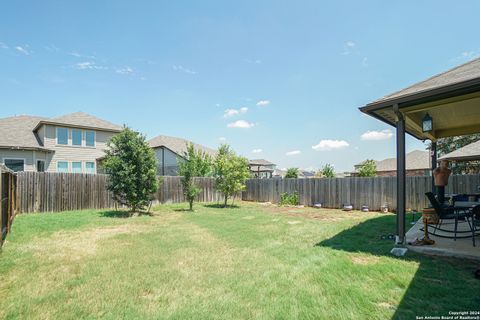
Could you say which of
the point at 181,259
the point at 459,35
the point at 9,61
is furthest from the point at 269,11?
the point at 9,61

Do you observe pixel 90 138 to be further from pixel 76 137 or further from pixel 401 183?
pixel 401 183

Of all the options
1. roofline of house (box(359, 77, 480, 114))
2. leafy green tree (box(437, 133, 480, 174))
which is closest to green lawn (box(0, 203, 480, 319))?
roofline of house (box(359, 77, 480, 114))

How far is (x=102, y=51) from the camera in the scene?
12398mm

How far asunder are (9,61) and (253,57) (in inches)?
474

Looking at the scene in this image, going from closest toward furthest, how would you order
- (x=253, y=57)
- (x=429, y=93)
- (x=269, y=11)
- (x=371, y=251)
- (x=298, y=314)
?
(x=298, y=314) → (x=429, y=93) → (x=371, y=251) → (x=269, y=11) → (x=253, y=57)

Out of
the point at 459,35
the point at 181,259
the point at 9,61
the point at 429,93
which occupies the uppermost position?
the point at 9,61

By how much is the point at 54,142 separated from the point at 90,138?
2246 millimetres

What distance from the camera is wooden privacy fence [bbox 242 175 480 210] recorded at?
11.4 m

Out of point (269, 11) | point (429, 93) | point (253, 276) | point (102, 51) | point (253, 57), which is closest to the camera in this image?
point (253, 276)

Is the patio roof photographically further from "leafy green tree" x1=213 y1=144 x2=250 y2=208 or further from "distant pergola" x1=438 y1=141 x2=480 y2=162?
"leafy green tree" x1=213 y1=144 x2=250 y2=208

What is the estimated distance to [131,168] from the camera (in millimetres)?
11266

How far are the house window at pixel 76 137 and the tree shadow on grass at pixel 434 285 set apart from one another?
1867cm

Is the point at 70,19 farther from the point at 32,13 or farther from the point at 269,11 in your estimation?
the point at 269,11

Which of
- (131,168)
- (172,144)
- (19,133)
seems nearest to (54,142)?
(19,133)
